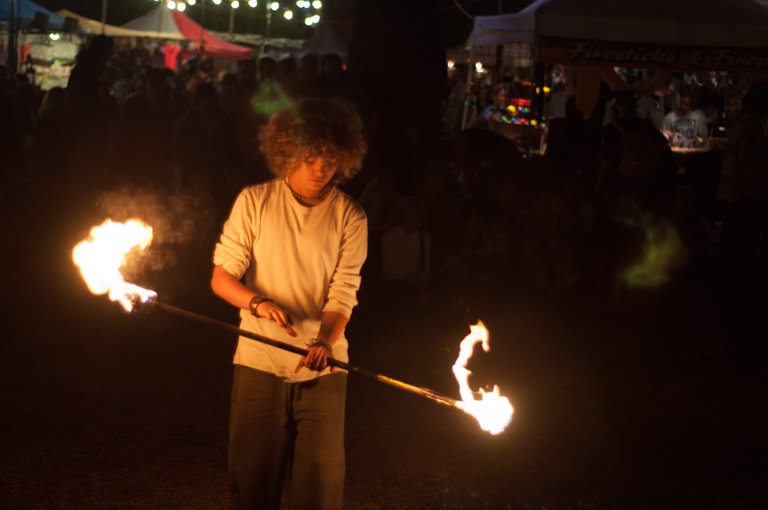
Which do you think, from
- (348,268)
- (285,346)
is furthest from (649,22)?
(285,346)

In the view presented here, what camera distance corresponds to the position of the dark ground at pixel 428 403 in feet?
18.5

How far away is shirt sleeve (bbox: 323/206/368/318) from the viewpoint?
4.01 m

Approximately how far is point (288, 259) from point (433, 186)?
6.36 metres

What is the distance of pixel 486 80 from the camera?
69.9 feet

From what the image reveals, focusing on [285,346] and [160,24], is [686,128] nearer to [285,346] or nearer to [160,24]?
[285,346]

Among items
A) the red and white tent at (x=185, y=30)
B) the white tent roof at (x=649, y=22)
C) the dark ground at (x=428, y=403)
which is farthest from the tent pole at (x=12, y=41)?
the red and white tent at (x=185, y=30)

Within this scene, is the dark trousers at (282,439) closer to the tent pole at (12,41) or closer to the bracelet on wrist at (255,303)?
the bracelet on wrist at (255,303)

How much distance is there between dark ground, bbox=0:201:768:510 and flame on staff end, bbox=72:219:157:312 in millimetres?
136

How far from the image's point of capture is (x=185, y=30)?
1160 inches

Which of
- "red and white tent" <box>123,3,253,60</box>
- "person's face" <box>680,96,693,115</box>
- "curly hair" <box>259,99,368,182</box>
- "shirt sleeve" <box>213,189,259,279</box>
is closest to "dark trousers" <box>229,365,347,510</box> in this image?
"shirt sleeve" <box>213,189,259,279</box>

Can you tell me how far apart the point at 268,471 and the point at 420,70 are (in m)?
10.1

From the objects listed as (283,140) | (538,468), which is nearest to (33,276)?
(538,468)

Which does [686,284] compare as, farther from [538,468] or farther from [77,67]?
[77,67]

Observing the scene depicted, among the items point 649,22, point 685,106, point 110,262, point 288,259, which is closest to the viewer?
point 288,259
